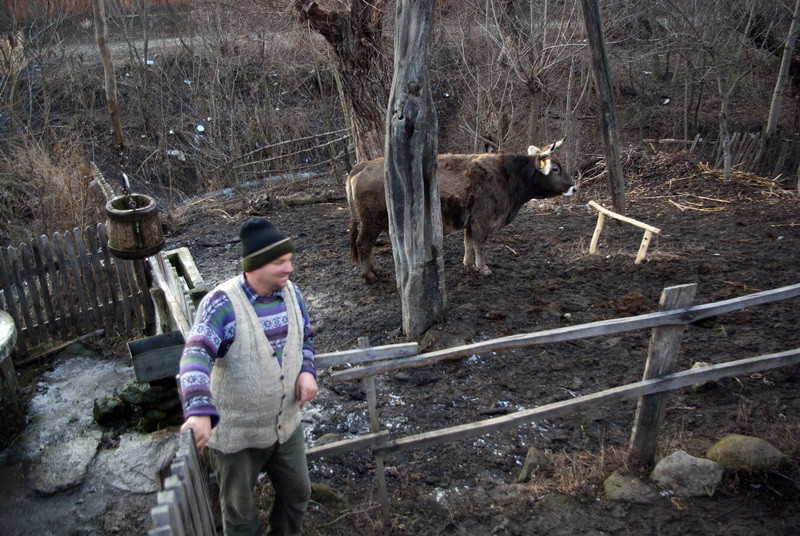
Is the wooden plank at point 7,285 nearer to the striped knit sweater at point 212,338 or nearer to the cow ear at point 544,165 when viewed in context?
the striped knit sweater at point 212,338

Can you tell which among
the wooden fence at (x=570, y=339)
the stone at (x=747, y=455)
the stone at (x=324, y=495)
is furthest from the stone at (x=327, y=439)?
the stone at (x=747, y=455)

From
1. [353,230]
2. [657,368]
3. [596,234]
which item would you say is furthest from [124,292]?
[596,234]

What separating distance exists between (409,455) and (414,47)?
3.54 m

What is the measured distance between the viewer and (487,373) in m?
5.77

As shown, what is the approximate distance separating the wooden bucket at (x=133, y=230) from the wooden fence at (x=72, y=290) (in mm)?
1923

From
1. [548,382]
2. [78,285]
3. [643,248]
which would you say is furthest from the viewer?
[643,248]

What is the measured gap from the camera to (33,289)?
6836 mm

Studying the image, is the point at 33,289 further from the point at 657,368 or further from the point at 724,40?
the point at 724,40

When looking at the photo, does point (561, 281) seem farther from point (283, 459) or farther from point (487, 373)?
point (283, 459)

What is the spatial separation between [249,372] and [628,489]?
8.95ft

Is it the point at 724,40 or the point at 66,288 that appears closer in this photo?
the point at 66,288

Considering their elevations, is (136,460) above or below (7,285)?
below

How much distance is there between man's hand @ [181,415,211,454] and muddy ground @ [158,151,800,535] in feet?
3.65

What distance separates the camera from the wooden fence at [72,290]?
6.75m
